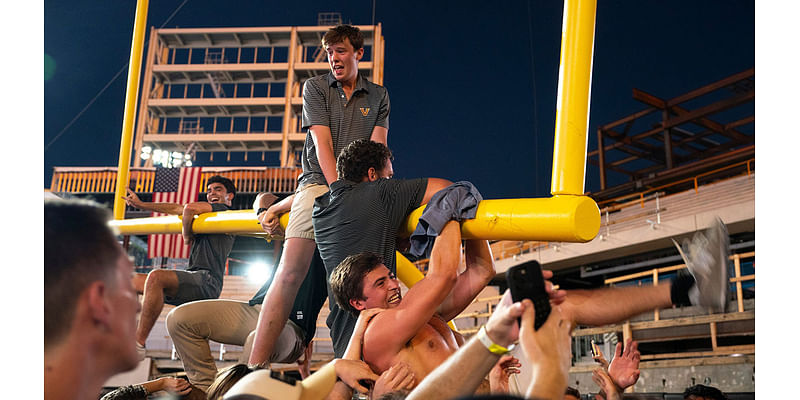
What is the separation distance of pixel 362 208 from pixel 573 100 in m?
0.80

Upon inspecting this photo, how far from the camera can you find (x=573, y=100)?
1894 mm

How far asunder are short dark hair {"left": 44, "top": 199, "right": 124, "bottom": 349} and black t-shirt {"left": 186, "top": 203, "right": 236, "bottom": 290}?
8.20 feet

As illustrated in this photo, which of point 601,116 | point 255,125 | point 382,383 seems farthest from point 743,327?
point 255,125

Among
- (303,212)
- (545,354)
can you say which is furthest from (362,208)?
(545,354)

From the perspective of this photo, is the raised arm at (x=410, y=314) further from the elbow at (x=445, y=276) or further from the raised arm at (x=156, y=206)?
the raised arm at (x=156, y=206)

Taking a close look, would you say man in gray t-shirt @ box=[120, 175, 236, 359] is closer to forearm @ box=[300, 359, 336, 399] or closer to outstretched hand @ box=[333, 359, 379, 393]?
outstretched hand @ box=[333, 359, 379, 393]

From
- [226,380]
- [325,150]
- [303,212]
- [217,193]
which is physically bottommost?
[226,380]

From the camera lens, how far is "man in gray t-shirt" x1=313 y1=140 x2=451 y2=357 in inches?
83.9

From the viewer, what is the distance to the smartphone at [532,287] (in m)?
0.99

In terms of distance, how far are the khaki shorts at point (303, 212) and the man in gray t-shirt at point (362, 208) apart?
0.16 m

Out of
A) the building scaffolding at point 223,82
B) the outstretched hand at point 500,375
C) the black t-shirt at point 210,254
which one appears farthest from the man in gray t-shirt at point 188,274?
the building scaffolding at point 223,82

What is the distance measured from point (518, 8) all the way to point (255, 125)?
19.1 metres

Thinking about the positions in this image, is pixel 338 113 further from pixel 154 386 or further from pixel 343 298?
pixel 154 386

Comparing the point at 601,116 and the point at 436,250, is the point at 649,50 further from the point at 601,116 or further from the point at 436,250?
the point at 436,250
